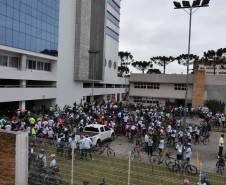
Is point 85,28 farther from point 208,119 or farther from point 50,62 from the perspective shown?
point 208,119

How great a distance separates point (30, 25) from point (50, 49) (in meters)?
5.91

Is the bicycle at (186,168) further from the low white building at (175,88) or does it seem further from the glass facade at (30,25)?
the low white building at (175,88)

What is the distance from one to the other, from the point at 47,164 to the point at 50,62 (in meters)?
38.1

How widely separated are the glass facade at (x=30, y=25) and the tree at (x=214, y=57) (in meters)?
59.4

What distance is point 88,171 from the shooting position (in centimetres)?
1138

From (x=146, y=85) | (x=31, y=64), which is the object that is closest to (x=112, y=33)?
(x=146, y=85)

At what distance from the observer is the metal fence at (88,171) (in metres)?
10.8

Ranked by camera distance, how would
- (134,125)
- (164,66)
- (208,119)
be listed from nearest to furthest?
(134,125)
(208,119)
(164,66)

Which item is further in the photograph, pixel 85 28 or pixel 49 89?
pixel 85 28

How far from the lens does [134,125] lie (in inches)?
1228

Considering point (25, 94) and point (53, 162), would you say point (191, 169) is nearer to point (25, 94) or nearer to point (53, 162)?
point (53, 162)

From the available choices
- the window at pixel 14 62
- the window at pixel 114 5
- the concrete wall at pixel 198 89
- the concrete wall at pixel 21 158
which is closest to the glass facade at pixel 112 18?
the window at pixel 114 5

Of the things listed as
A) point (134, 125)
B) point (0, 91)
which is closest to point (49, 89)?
point (0, 91)

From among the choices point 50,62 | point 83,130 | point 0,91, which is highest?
point 50,62
